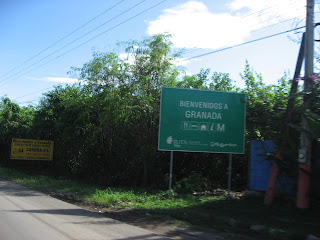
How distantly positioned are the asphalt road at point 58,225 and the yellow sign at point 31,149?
35.8 feet

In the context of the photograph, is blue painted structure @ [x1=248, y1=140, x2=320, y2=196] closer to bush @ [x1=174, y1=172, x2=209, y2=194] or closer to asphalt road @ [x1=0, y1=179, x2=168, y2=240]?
bush @ [x1=174, y1=172, x2=209, y2=194]

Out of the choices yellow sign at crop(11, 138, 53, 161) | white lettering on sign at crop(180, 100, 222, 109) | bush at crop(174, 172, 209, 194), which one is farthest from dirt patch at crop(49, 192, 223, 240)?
yellow sign at crop(11, 138, 53, 161)

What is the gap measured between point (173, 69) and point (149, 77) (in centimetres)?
136

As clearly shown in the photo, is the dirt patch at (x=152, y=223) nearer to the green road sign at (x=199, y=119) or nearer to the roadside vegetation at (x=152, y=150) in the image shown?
the roadside vegetation at (x=152, y=150)

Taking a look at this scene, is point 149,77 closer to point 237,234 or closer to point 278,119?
point 278,119

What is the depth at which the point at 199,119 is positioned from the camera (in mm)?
11273

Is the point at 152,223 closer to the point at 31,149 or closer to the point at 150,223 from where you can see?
the point at 150,223

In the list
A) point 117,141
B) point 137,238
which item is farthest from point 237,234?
point 117,141

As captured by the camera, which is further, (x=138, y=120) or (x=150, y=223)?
(x=138, y=120)

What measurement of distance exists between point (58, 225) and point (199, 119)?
638 centimetres

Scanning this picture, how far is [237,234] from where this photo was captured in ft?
21.9

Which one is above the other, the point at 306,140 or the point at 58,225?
the point at 306,140

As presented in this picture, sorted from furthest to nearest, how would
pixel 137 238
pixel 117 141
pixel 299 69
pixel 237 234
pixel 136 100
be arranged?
pixel 117 141
pixel 136 100
pixel 299 69
pixel 237 234
pixel 137 238

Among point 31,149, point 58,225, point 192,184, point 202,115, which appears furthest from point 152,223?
point 31,149
